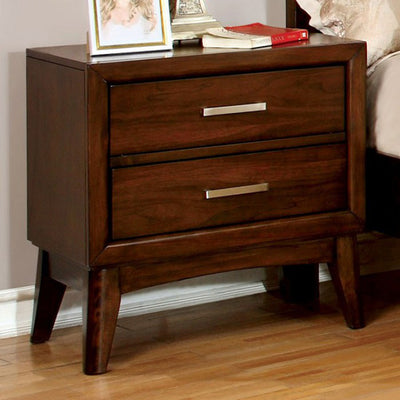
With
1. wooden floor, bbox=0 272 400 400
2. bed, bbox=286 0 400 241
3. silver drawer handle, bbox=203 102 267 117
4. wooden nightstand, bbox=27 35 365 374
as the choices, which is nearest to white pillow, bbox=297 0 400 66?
bed, bbox=286 0 400 241

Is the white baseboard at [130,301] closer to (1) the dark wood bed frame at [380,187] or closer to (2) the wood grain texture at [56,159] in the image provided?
(2) the wood grain texture at [56,159]

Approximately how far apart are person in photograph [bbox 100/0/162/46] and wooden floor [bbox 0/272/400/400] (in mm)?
685

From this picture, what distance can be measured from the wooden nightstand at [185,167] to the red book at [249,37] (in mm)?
47

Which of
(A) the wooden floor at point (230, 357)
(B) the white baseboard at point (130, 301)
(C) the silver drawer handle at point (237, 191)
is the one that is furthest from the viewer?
(B) the white baseboard at point (130, 301)

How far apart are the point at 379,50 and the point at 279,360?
0.79m

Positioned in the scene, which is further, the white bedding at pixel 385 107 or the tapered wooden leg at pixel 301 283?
the tapered wooden leg at pixel 301 283

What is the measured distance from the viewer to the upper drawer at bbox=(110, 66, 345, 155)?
2.05m

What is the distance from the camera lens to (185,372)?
83.5 inches

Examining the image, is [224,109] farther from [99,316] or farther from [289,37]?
[99,316]

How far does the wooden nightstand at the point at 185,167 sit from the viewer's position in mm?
2055

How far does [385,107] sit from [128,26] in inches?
24.3

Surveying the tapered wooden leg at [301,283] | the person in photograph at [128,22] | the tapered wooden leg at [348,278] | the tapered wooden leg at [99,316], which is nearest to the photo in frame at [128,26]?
the person in photograph at [128,22]

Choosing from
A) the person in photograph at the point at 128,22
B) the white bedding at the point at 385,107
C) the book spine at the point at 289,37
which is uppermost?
the person in photograph at the point at 128,22

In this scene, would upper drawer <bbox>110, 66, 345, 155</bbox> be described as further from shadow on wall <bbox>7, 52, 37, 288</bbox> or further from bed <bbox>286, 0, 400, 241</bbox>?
shadow on wall <bbox>7, 52, 37, 288</bbox>
